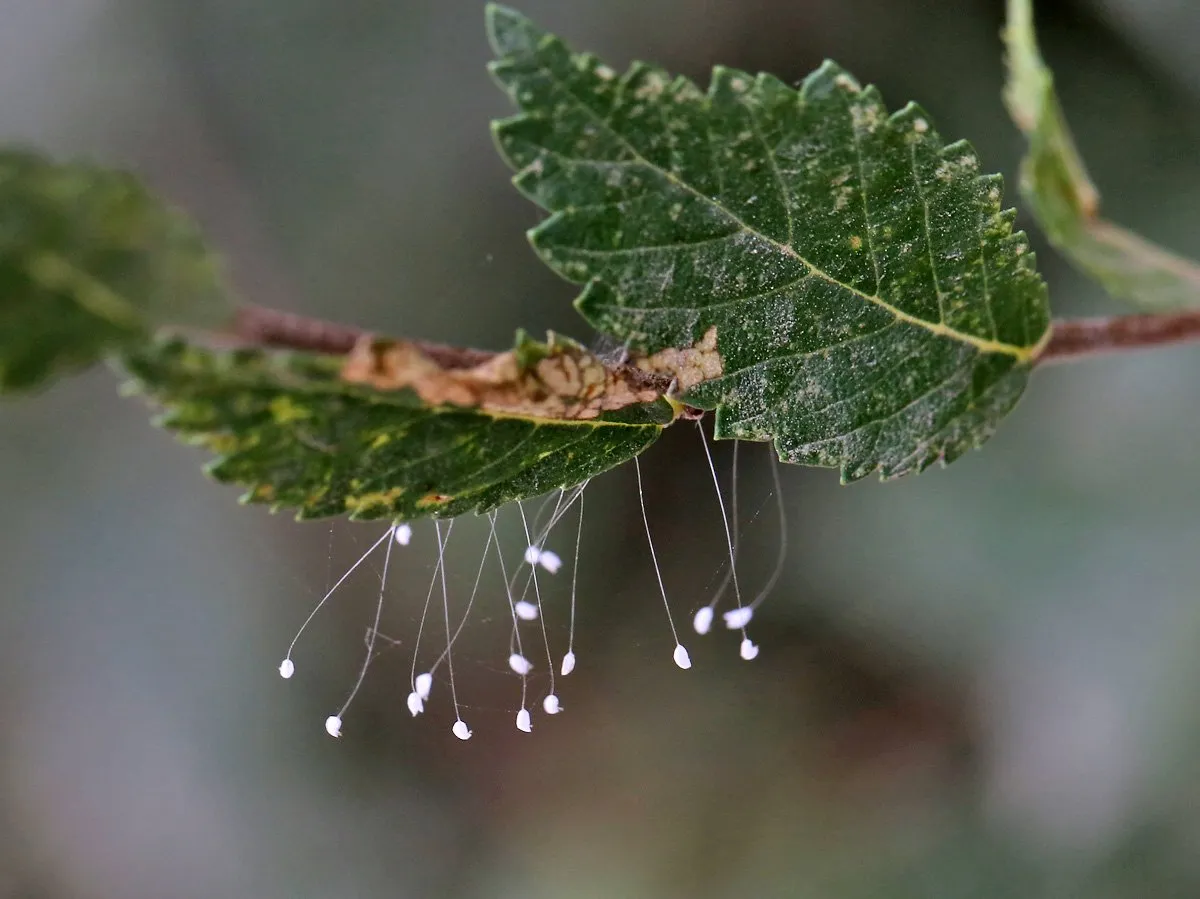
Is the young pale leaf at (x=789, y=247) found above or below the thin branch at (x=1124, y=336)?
below

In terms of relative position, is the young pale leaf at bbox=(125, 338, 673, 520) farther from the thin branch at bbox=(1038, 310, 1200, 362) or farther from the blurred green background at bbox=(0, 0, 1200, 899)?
the blurred green background at bbox=(0, 0, 1200, 899)

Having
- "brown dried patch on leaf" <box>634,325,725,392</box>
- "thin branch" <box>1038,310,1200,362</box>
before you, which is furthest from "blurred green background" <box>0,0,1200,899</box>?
"thin branch" <box>1038,310,1200,362</box>

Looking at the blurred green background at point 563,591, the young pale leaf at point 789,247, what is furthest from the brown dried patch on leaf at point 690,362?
the blurred green background at point 563,591

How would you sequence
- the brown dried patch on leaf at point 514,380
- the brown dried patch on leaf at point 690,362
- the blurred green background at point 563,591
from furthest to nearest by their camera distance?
1. the blurred green background at point 563,591
2. the brown dried patch on leaf at point 690,362
3. the brown dried patch on leaf at point 514,380

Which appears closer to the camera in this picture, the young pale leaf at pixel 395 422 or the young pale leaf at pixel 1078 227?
the young pale leaf at pixel 395 422

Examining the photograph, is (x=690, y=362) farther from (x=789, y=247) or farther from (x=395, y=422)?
(x=395, y=422)

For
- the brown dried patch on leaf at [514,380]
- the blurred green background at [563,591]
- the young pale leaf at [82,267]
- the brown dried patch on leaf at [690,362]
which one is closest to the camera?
the young pale leaf at [82,267]

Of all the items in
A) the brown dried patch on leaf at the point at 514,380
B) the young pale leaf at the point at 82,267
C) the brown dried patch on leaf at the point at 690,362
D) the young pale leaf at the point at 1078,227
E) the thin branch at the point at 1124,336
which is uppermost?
the young pale leaf at the point at 1078,227

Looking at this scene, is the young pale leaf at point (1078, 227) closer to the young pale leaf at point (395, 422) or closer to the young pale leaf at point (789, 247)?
the young pale leaf at point (789, 247)
